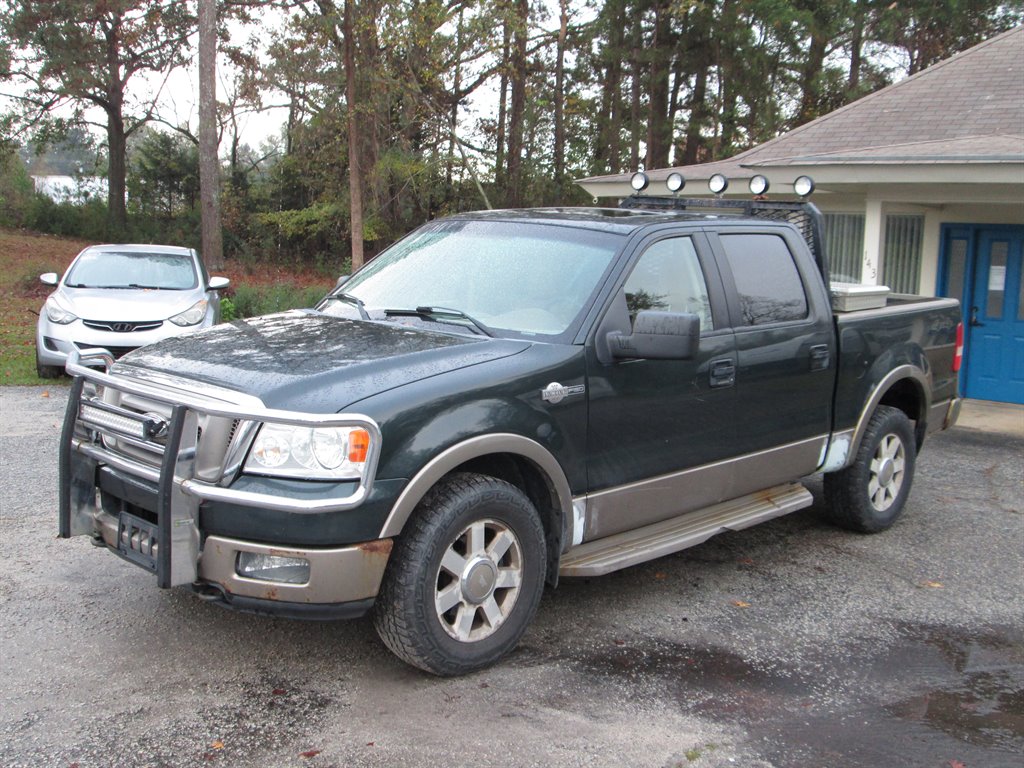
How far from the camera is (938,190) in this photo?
11.0 m

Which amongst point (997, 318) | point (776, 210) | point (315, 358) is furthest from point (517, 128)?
point (315, 358)

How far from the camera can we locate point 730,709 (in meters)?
4.02

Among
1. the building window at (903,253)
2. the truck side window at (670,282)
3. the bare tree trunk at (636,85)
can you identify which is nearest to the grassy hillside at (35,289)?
the building window at (903,253)

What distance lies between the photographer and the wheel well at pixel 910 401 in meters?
6.71

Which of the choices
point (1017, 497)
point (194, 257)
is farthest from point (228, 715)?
point (194, 257)

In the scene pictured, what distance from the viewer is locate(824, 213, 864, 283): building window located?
12984 mm

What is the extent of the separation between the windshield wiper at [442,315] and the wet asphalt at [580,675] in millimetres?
1428

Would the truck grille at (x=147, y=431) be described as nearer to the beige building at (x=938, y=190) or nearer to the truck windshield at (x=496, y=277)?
the truck windshield at (x=496, y=277)

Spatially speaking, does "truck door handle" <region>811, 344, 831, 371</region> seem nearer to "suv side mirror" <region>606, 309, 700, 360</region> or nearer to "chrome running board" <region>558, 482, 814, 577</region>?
"chrome running board" <region>558, 482, 814, 577</region>

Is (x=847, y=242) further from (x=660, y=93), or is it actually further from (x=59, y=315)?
(x=660, y=93)

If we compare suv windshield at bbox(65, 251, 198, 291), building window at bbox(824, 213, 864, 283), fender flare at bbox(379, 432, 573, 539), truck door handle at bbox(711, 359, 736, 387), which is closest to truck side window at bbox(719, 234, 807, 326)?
truck door handle at bbox(711, 359, 736, 387)

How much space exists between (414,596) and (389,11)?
16548mm

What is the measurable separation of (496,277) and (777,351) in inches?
63.8

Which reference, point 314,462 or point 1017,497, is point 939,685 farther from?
point 1017,497
